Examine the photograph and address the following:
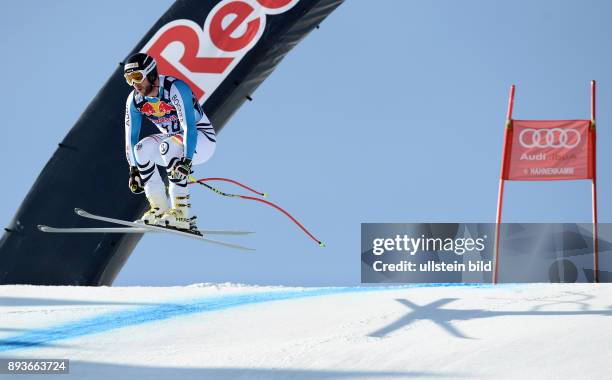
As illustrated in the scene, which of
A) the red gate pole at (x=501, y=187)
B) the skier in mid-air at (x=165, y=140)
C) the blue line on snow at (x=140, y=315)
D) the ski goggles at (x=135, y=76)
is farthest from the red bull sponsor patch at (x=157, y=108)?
the red gate pole at (x=501, y=187)

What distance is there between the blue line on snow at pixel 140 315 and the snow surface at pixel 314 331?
0.07 ft

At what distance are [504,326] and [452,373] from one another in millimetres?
1755

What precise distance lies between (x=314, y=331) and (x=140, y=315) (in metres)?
2.16

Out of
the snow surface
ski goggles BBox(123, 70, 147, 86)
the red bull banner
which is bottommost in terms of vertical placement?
the snow surface

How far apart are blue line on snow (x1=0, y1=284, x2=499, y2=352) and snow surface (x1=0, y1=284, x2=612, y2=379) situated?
0.02 meters

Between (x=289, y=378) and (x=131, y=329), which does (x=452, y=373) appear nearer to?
(x=289, y=378)

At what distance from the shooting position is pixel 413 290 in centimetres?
999

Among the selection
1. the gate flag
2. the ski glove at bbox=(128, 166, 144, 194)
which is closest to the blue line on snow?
the ski glove at bbox=(128, 166, 144, 194)

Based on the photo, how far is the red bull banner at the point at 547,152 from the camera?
43.5 feet

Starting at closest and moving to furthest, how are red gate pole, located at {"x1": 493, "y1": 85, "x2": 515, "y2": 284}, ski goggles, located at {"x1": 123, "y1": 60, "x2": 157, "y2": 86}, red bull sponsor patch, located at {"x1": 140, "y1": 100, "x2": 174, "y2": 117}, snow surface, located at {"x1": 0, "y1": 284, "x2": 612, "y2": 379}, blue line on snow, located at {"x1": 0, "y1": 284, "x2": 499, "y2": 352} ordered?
snow surface, located at {"x1": 0, "y1": 284, "x2": 612, "y2": 379} < ski goggles, located at {"x1": 123, "y1": 60, "x2": 157, "y2": 86} < red bull sponsor patch, located at {"x1": 140, "y1": 100, "x2": 174, "y2": 117} < blue line on snow, located at {"x1": 0, "y1": 284, "x2": 499, "y2": 352} < red gate pole, located at {"x1": 493, "y1": 85, "x2": 515, "y2": 284}

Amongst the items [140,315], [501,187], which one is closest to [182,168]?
[140,315]

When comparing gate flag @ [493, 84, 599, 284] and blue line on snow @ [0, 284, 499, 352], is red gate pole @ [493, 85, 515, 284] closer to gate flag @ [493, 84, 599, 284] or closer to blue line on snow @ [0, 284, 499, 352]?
gate flag @ [493, 84, 599, 284]

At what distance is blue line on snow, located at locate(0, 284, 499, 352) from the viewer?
736 centimetres

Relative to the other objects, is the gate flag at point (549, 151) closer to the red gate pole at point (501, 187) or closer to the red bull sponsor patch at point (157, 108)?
the red gate pole at point (501, 187)
